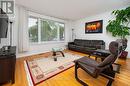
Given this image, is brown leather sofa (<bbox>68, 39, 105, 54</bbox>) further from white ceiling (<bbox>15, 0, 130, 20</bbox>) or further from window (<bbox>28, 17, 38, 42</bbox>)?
window (<bbox>28, 17, 38, 42</bbox>)

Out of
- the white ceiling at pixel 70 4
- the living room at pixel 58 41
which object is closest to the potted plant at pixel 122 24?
the living room at pixel 58 41

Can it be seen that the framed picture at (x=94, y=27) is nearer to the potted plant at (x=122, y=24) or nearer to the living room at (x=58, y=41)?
the living room at (x=58, y=41)

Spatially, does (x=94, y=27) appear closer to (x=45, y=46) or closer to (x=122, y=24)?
(x=122, y=24)

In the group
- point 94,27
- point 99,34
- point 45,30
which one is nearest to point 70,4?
point 45,30

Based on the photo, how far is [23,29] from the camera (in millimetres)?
3607

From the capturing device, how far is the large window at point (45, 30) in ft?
14.3

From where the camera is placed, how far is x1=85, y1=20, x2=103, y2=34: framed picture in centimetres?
478

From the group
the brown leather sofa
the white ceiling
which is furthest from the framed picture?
the white ceiling

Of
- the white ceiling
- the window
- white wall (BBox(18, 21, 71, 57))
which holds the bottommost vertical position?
white wall (BBox(18, 21, 71, 57))

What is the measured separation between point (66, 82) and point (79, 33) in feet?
15.2

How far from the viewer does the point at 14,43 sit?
355cm

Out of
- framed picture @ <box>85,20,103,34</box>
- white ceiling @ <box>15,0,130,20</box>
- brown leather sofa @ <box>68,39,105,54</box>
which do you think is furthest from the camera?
framed picture @ <box>85,20,103,34</box>

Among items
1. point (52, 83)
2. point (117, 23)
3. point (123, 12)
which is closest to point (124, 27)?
point (117, 23)

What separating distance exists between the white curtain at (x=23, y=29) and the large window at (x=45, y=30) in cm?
51
